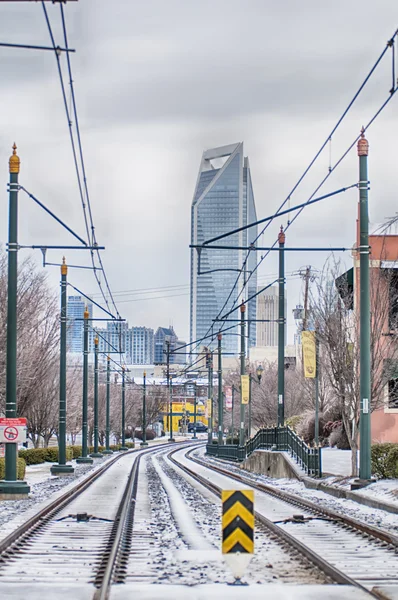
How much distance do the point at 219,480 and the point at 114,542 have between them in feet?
67.5

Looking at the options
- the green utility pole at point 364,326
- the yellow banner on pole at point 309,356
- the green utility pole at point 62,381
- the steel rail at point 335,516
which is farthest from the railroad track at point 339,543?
the green utility pole at point 62,381

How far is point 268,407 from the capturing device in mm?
70438

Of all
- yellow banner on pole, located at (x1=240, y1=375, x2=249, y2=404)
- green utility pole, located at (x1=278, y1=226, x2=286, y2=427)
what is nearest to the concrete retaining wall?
green utility pole, located at (x1=278, y1=226, x2=286, y2=427)

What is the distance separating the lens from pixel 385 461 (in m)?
23.7

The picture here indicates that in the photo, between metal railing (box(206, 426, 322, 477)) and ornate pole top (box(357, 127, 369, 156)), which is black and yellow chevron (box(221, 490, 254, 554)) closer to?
ornate pole top (box(357, 127, 369, 156))

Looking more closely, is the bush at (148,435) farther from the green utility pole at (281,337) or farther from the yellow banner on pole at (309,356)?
the yellow banner on pole at (309,356)

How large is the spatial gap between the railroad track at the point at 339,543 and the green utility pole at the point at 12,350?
6.32 metres

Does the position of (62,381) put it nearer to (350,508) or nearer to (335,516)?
(350,508)

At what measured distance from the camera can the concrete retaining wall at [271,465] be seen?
32.0m

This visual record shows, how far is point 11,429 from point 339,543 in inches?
445

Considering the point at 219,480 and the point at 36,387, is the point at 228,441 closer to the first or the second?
the point at 36,387

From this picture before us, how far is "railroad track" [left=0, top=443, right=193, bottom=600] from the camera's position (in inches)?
429

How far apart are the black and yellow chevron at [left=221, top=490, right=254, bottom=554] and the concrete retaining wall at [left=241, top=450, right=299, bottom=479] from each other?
19.9 metres

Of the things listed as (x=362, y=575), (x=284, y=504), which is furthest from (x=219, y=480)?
(x=362, y=575)
